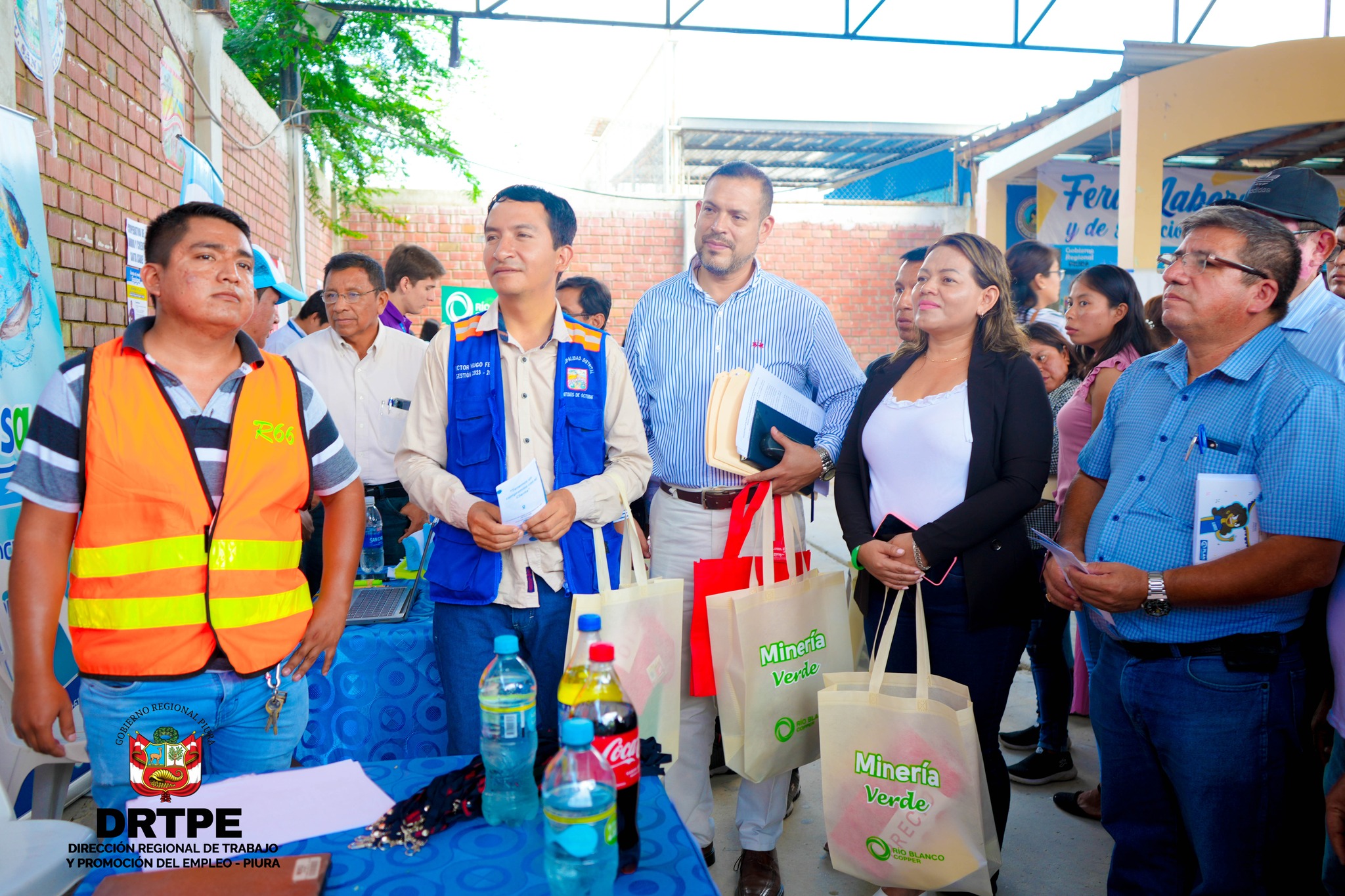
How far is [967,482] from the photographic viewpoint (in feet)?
7.23

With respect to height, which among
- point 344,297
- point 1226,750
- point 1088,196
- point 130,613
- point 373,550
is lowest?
point 1226,750

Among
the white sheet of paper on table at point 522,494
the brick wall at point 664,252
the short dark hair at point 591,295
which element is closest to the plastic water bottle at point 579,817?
the white sheet of paper on table at point 522,494

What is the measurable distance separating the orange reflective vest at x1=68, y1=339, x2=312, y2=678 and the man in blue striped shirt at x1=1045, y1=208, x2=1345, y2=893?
1783mm

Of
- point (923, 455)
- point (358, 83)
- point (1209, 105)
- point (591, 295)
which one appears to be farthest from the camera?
point (358, 83)

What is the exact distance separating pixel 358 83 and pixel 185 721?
795 cm

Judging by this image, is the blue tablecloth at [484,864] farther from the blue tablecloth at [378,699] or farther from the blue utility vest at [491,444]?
the blue tablecloth at [378,699]

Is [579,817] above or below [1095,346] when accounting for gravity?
below

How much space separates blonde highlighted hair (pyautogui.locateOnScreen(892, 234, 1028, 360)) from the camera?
2301 mm

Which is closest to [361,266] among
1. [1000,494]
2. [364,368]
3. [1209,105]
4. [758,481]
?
[364,368]

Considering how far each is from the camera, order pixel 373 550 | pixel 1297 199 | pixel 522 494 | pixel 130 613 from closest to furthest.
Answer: pixel 130 613
pixel 1297 199
pixel 522 494
pixel 373 550

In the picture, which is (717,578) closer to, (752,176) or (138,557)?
(752,176)

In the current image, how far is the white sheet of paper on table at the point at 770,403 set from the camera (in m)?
2.41

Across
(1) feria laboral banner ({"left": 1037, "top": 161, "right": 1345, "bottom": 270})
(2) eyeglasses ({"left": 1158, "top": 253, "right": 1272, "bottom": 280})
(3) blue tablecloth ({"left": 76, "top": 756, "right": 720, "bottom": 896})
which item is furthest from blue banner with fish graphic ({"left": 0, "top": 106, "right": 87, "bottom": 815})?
(1) feria laboral banner ({"left": 1037, "top": 161, "right": 1345, "bottom": 270})

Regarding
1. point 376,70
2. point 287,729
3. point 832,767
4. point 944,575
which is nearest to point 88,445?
point 287,729
